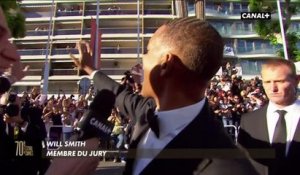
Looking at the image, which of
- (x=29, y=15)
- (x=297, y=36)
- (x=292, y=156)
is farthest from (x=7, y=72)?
(x=29, y=15)

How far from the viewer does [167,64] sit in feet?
5.88

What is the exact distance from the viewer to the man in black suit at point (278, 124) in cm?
313

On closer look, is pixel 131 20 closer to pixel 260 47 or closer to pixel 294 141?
pixel 260 47

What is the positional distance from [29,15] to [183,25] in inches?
2286

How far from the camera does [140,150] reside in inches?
71.8

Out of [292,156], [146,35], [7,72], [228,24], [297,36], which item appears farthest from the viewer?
[228,24]

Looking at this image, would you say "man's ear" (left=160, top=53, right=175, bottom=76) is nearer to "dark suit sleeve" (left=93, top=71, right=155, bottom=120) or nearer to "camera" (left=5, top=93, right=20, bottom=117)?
"dark suit sleeve" (left=93, top=71, right=155, bottom=120)

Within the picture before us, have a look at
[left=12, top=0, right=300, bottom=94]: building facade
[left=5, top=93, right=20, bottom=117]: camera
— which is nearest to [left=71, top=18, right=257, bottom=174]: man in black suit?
[left=5, top=93, right=20, bottom=117]: camera

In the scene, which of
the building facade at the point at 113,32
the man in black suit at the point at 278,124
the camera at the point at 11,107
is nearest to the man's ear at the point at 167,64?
the man in black suit at the point at 278,124

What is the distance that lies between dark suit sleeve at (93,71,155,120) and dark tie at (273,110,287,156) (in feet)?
3.54

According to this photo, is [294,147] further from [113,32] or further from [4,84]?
[113,32]

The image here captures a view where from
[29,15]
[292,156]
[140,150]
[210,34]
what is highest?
[29,15]

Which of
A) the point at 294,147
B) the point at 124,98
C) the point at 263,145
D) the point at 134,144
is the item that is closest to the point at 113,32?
the point at 263,145

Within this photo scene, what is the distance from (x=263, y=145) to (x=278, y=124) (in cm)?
19
